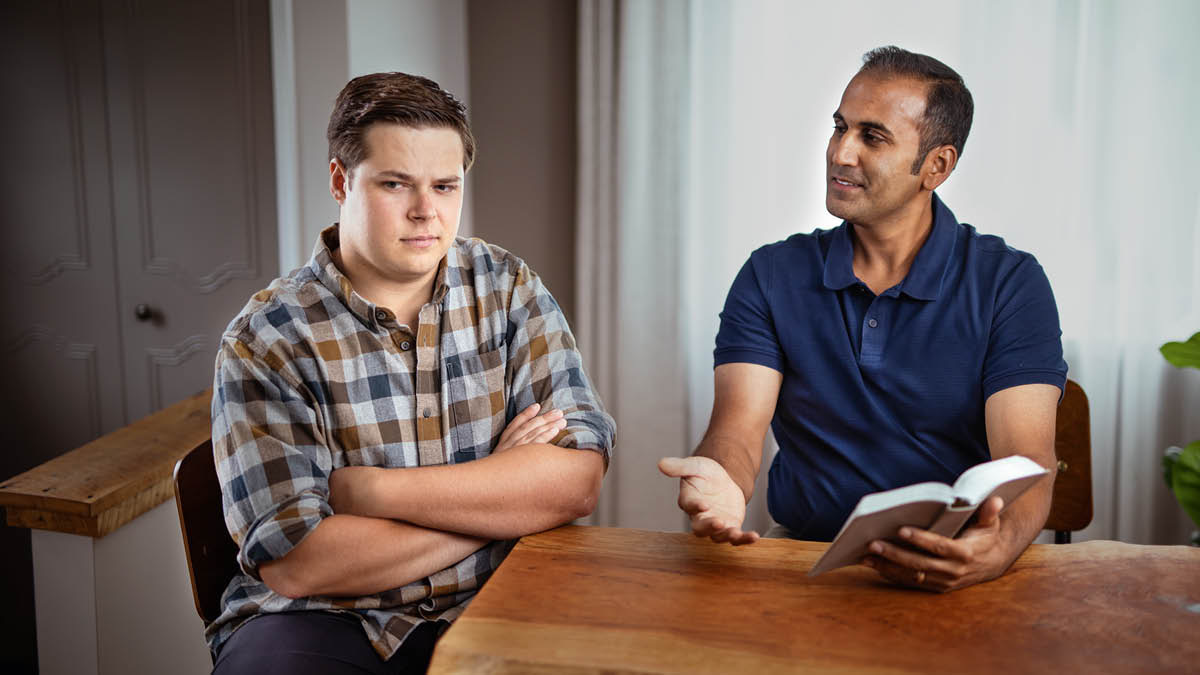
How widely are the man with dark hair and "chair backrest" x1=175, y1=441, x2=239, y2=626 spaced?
0.77 m

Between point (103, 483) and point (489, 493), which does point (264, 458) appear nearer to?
point (489, 493)

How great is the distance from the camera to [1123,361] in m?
2.70

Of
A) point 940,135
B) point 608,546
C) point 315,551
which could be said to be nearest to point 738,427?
point 608,546

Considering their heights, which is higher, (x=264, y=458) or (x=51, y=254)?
(x=51, y=254)

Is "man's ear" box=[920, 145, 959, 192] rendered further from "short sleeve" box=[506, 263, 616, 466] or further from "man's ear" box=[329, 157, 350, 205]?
"man's ear" box=[329, 157, 350, 205]

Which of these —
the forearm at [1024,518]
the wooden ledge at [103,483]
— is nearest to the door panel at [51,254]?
the wooden ledge at [103,483]

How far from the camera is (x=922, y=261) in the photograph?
172cm

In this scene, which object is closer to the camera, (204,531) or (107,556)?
(204,531)

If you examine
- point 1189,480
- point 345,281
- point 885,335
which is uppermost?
point 345,281

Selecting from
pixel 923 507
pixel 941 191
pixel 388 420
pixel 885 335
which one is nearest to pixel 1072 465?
pixel 885 335

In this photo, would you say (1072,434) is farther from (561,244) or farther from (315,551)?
(561,244)

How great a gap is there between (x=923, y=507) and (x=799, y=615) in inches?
7.8

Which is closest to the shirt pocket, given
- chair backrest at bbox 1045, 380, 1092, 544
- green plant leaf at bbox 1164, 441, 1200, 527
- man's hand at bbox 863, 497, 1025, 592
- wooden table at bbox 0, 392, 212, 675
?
man's hand at bbox 863, 497, 1025, 592

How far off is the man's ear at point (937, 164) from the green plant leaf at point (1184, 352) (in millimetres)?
729
